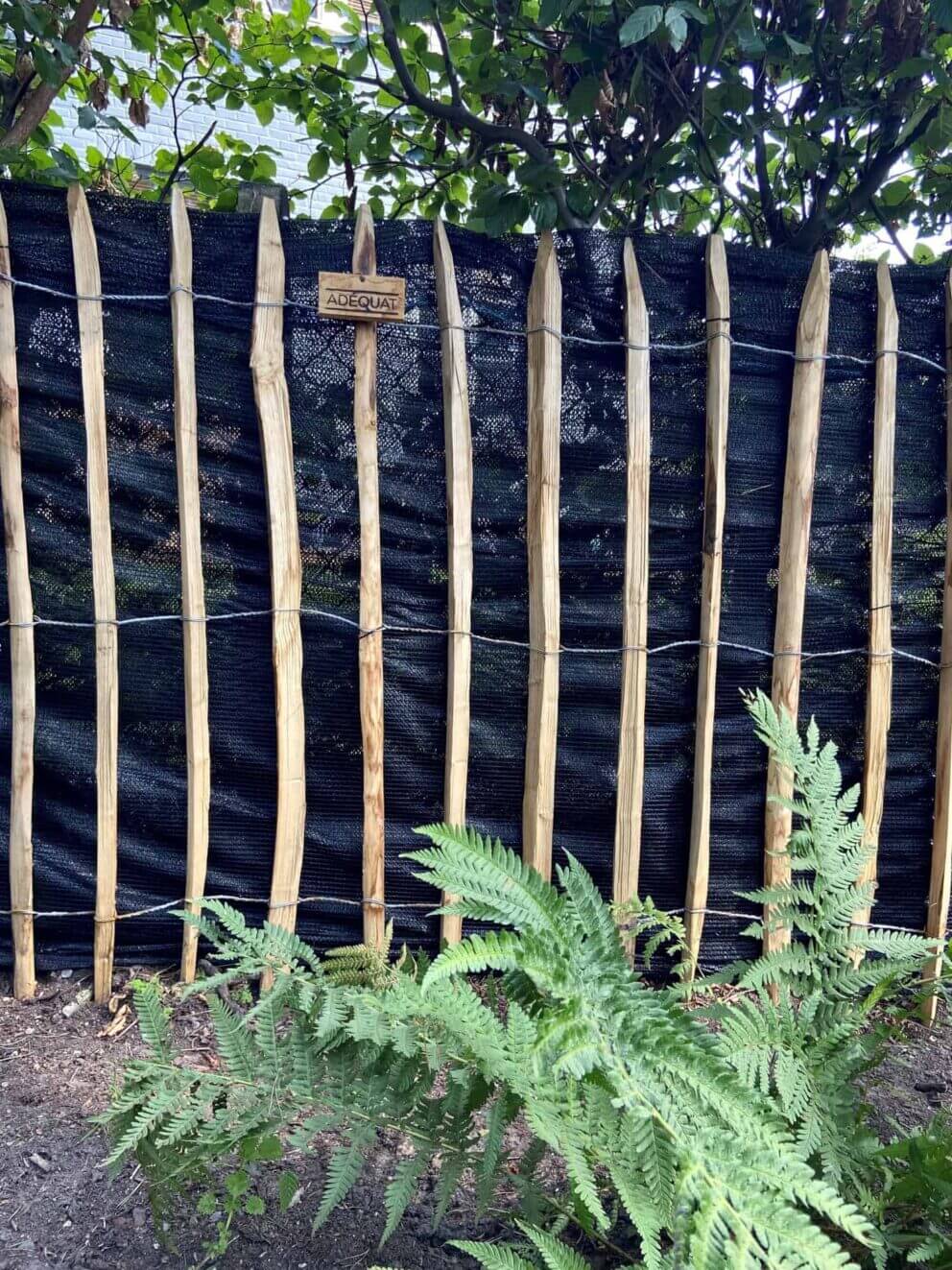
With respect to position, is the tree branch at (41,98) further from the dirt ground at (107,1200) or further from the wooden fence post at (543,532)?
the dirt ground at (107,1200)

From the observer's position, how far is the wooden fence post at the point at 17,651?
2.23 metres

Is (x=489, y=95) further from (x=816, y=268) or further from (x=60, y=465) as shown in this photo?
(x=60, y=465)

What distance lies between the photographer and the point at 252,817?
2.43 meters

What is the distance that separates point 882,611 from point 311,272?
68.8 inches

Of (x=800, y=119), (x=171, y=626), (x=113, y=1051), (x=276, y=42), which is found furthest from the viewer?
(x=276, y=42)

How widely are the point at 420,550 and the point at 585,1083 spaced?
1507 mm

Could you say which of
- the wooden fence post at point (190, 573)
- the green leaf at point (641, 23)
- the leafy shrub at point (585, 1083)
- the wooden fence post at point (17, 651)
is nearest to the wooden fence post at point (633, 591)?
the green leaf at point (641, 23)

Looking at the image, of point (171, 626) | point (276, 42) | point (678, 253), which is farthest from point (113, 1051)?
point (276, 42)

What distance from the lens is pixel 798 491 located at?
8.07 feet

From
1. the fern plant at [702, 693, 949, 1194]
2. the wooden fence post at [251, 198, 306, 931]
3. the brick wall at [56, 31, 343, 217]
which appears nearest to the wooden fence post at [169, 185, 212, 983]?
the wooden fence post at [251, 198, 306, 931]

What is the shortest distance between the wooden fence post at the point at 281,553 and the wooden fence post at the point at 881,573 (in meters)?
1.52

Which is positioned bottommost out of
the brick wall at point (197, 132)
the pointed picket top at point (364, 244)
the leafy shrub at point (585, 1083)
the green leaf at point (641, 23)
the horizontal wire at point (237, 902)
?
the horizontal wire at point (237, 902)

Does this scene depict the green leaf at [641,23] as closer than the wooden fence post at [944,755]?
Yes

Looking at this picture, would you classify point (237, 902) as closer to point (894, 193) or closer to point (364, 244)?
point (364, 244)
